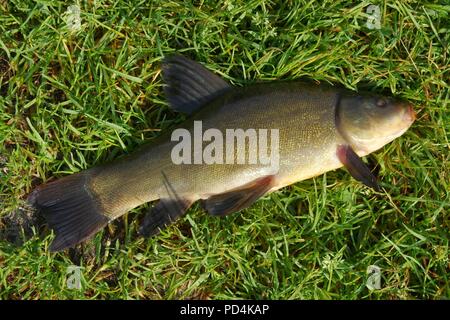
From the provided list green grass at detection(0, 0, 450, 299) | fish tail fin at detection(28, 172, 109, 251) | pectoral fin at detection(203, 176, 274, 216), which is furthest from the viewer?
green grass at detection(0, 0, 450, 299)

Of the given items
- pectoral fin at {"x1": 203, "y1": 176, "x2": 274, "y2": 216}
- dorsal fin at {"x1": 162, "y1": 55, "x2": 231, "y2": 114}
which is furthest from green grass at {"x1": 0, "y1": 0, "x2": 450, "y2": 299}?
pectoral fin at {"x1": 203, "y1": 176, "x2": 274, "y2": 216}

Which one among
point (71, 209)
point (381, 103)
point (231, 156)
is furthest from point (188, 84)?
point (381, 103)

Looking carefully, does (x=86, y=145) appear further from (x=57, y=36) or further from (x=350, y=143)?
(x=350, y=143)

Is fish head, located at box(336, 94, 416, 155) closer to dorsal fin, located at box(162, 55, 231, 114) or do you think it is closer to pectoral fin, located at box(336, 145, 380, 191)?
pectoral fin, located at box(336, 145, 380, 191)

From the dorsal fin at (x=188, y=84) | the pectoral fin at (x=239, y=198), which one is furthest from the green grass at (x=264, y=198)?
the pectoral fin at (x=239, y=198)

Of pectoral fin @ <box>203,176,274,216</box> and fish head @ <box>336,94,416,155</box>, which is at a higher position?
fish head @ <box>336,94,416,155</box>

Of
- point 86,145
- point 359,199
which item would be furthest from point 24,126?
point 359,199
